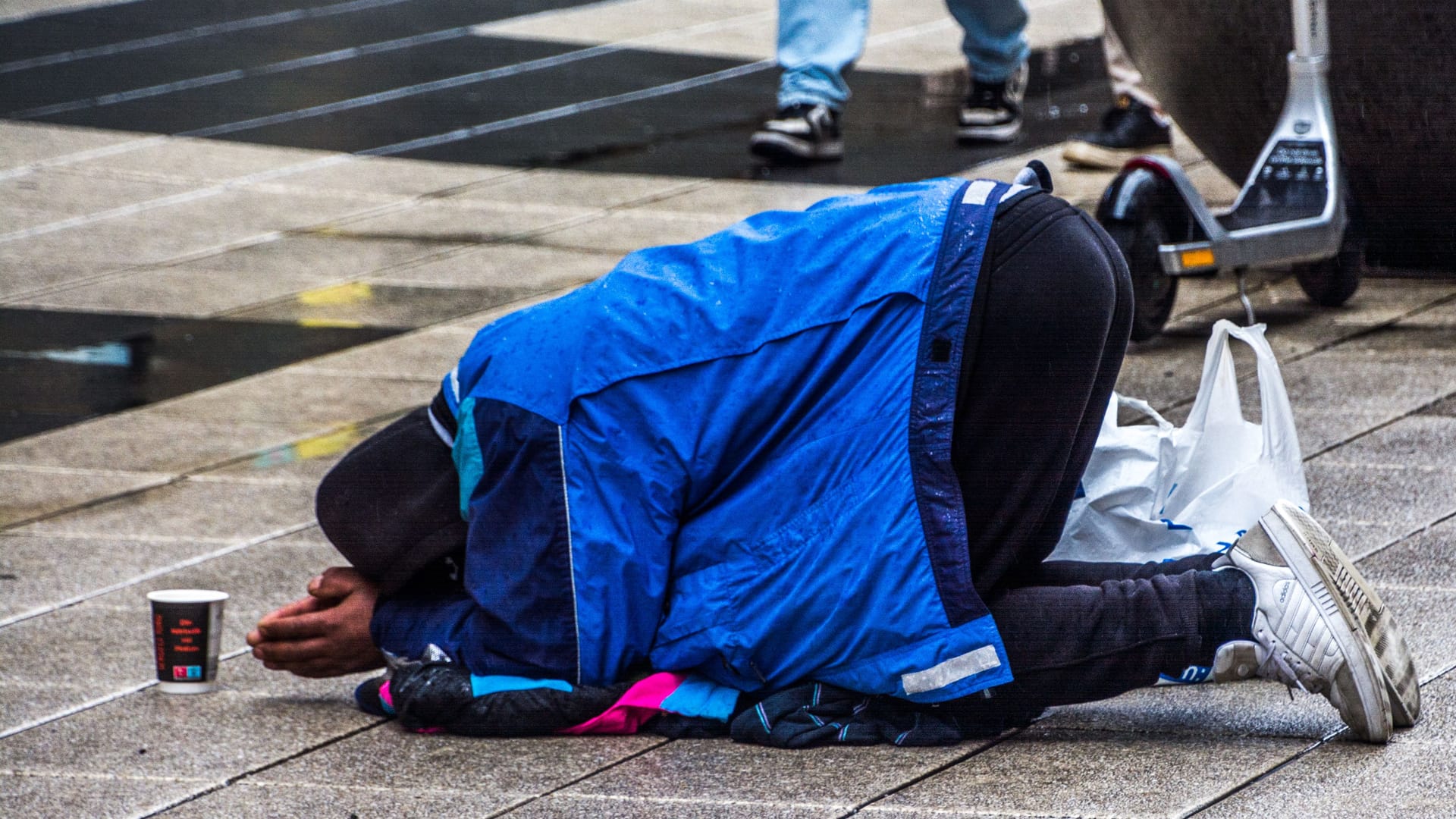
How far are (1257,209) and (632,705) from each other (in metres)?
2.48

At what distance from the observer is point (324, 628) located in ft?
9.43

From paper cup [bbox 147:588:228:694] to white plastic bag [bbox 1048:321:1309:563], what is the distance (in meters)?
1.34

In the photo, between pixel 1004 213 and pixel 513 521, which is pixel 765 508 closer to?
pixel 513 521

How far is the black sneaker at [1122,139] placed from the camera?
251 inches

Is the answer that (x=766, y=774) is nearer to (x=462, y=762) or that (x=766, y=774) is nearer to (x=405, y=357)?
(x=462, y=762)

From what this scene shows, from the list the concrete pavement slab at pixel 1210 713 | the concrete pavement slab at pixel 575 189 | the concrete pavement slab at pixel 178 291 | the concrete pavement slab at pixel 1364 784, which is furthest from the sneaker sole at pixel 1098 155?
the concrete pavement slab at pixel 1364 784

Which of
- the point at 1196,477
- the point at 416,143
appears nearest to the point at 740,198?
the point at 416,143

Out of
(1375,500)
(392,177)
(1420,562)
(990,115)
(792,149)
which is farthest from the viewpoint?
(990,115)

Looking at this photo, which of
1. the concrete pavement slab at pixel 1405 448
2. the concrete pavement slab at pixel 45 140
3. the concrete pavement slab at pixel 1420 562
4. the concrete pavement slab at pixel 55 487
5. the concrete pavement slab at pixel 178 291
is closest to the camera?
the concrete pavement slab at pixel 1420 562

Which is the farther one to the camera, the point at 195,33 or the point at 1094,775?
the point at 195,33

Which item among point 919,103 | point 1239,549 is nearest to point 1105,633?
point 1239,549

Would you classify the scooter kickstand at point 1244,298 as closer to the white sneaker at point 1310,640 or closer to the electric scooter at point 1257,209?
the electric scooter at point 1257,209

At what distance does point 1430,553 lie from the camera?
321cm

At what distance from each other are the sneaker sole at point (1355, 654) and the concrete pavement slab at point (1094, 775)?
102 millimetres
